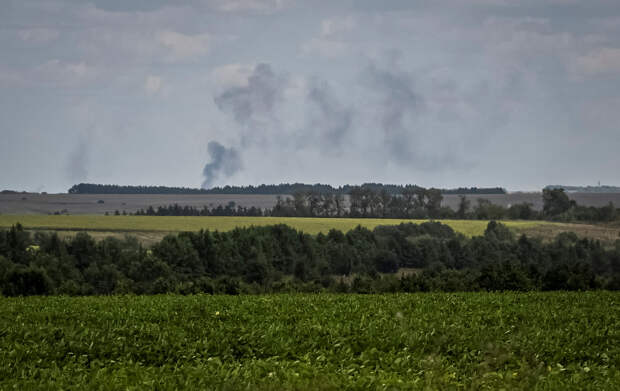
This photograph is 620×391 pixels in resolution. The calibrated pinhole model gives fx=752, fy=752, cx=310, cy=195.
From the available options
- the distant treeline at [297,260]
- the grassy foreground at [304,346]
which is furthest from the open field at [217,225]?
the grassy foreground at [304,346]

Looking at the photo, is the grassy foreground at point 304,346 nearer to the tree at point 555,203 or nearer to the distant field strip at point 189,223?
the distant field strip at point 189,223

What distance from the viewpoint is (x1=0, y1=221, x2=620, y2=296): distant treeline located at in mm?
34469

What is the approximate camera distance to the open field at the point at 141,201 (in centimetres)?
11144

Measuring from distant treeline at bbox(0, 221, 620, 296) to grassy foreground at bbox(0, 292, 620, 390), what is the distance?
43.4 ft

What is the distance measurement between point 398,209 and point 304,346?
9936 cm

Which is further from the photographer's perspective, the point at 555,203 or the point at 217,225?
the point at 555,203

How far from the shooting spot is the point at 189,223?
95.8 meters

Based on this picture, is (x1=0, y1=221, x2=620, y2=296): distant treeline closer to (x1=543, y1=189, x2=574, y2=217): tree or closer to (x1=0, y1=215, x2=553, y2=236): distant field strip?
(x1=0, y1=215, x2=553, y2=236): distant field strip

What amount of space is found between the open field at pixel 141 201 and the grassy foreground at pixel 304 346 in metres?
92.6

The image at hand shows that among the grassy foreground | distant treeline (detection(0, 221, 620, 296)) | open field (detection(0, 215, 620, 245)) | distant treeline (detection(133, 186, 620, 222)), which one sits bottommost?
distant treeline (detection(0, 221, 620, 296))

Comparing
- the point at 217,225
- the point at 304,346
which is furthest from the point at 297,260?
the point at 304,346

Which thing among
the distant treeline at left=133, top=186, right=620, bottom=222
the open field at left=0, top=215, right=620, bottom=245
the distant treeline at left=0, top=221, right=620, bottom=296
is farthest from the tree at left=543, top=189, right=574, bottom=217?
the distant treeline at left=0, top=221, right=620, bottom=296

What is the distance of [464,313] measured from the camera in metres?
19.6

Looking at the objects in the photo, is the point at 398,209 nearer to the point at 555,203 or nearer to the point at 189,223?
the point at 555,203
